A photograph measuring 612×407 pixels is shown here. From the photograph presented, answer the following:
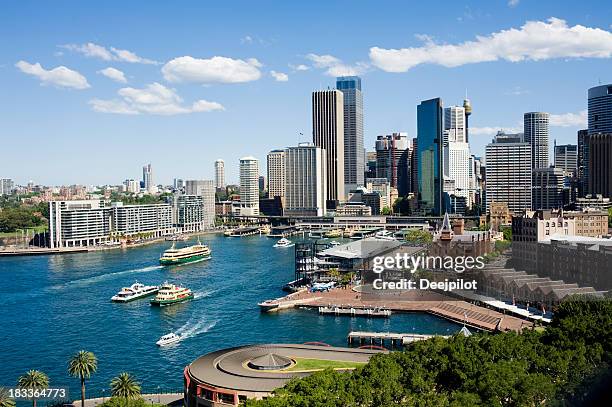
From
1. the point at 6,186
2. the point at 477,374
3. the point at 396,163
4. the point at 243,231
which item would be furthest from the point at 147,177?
the point at 477,374

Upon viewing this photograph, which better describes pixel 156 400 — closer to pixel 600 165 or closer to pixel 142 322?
pixel 142 322

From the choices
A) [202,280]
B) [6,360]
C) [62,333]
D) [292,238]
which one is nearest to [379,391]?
[6,360]

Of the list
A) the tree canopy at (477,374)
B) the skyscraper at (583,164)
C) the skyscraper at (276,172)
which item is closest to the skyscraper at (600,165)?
the skyscraper at (583,164)

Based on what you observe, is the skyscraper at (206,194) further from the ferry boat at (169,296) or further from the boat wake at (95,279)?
the ferry boat at (169,296)

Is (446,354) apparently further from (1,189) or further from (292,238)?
(1,189)

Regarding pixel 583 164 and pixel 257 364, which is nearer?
pixel 257 364

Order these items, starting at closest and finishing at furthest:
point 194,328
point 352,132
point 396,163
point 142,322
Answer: point 194,328 < point 142,322 < point 352,132 < point 396,163

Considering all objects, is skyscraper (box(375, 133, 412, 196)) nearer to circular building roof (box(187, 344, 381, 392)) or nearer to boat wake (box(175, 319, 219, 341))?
boat wake (box(175, 319, 219, 341))

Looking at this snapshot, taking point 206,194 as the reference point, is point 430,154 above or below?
above
